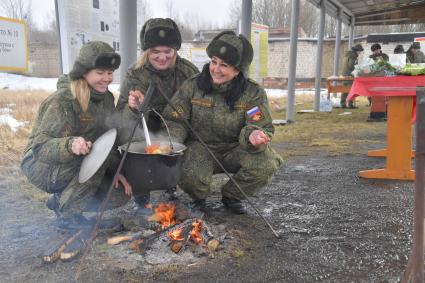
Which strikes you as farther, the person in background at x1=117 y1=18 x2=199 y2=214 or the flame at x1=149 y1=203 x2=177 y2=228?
the person in background at x1=117 y1=18 x2=199 y2=214

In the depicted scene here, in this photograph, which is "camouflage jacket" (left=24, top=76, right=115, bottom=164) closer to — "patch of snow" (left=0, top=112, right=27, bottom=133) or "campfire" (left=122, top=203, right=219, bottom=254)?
Answer: "campfire" (left=122, top=203, right=219, bottom=254)

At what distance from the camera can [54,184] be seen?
2.72 m

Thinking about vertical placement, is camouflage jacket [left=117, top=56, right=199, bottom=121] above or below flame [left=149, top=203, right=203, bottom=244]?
above

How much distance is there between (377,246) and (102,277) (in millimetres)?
1836

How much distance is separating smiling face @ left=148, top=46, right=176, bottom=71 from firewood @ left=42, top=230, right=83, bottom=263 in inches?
61.5

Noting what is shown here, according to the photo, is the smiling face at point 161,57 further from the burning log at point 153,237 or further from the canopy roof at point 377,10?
the canopy roof at point 377,10

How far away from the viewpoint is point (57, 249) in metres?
2.45

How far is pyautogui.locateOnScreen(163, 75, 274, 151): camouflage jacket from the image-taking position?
3252 millimetres

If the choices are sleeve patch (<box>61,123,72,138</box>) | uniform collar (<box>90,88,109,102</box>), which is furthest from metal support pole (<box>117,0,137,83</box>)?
sleeve patch (<box>61,123,72,138</box>)

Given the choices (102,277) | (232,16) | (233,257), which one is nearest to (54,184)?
(102,277)

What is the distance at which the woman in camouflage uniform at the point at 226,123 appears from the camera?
3.17 meters

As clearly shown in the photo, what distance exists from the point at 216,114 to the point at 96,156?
1.24 m

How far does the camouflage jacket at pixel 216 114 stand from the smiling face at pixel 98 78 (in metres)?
0.63

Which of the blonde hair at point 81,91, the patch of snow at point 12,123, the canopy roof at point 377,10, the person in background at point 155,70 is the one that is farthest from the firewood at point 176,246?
the canopy roof at point 377,10
